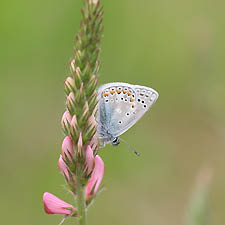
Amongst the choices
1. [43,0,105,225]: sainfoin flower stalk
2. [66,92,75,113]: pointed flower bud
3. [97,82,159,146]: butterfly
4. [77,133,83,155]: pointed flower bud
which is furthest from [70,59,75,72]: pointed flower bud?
[97,82,159,146]: butterfly

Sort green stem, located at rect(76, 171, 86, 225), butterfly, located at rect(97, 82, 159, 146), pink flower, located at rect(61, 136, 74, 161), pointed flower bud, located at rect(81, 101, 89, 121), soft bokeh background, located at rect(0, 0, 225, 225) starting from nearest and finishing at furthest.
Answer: green stem, located at rect(76, 171, 86, 225), pointed flower bud, located at rect(81, 101, 89, 121), pink flower, located at rect(61, 136, 74, 161), butterfly, located at rect(97, 82, 159, 146), soft bokeh background, located at rect(0, 0, 225, 225)

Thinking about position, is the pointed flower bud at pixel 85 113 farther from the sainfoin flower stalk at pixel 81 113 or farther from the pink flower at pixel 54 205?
the pink flower at pixel 54 205

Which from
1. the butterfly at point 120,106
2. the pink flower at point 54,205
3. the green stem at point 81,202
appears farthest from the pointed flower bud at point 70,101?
the butterfly at point 120,106

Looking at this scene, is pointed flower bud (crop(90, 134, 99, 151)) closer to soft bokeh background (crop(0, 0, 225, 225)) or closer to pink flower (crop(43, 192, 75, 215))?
pink flower (crop(43, 192, 75, 215))

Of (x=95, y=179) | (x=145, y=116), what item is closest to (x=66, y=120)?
(x=95, y=179)

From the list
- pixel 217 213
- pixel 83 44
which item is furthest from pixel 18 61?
pixel 83 44

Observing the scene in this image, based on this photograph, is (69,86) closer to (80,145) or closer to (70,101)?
(70,101)
